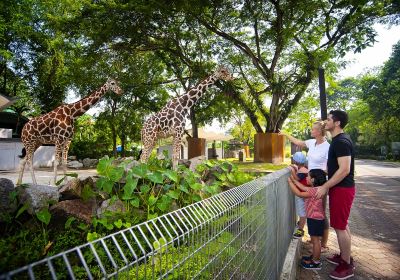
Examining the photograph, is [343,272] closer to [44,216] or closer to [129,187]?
[129,187]

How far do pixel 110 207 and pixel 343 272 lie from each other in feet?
9.87

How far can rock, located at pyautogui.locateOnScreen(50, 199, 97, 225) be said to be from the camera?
4.24m

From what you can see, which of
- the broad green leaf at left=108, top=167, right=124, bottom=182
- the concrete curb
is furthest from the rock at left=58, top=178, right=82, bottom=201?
the concrete curb

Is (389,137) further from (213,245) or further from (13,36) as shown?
(213,245)

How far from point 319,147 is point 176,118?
379 centimetres

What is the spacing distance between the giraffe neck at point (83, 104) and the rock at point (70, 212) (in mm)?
4237

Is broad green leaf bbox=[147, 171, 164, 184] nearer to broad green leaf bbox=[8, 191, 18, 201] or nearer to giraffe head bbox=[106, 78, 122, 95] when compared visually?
broad green leaf bbox=[8, 191, 18, 201]

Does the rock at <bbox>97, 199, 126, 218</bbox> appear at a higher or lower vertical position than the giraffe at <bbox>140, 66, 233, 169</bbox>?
lower

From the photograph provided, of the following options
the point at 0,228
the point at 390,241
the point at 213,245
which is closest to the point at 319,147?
the point at 390,241

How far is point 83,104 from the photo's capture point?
838 centimetres

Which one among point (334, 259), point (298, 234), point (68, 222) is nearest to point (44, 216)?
point (68, 222)

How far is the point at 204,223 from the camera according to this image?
1693 mm

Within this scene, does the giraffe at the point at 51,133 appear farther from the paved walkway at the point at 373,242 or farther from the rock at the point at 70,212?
the paved walkway at the point at 373,242

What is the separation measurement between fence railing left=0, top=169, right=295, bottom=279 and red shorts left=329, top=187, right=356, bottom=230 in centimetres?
84
